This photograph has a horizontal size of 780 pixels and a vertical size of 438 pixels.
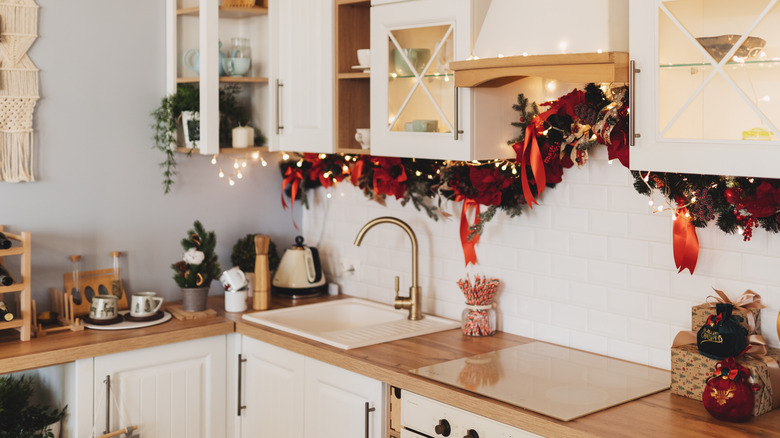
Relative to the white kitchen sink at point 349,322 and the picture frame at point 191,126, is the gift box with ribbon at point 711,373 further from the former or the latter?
the picture frame at point 191,126

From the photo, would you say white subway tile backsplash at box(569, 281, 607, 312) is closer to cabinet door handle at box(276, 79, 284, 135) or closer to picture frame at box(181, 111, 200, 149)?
cabinet door handle at box(276, 79, 284, 135)

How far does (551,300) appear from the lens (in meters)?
2.89

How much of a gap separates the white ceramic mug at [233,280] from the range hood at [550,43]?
4.40 feet

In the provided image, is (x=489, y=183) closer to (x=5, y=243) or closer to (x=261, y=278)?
(x=261, y=278)

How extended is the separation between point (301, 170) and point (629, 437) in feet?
7.13

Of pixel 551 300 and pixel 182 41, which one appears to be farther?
pixel 182 41

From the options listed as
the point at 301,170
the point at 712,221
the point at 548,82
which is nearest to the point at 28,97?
the point at 301,170

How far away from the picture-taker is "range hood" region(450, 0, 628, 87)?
88.8 inches

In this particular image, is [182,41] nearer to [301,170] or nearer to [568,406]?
[301,170]

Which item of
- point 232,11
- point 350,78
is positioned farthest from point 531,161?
point 232,11

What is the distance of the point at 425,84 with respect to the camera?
2.79 metres

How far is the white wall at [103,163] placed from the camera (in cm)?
319

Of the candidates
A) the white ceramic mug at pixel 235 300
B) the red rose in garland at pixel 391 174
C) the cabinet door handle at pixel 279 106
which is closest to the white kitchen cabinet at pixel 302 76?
the cabinet door handle at pixel 279 106

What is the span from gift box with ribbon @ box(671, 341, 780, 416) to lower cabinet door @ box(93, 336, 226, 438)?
1.75m
